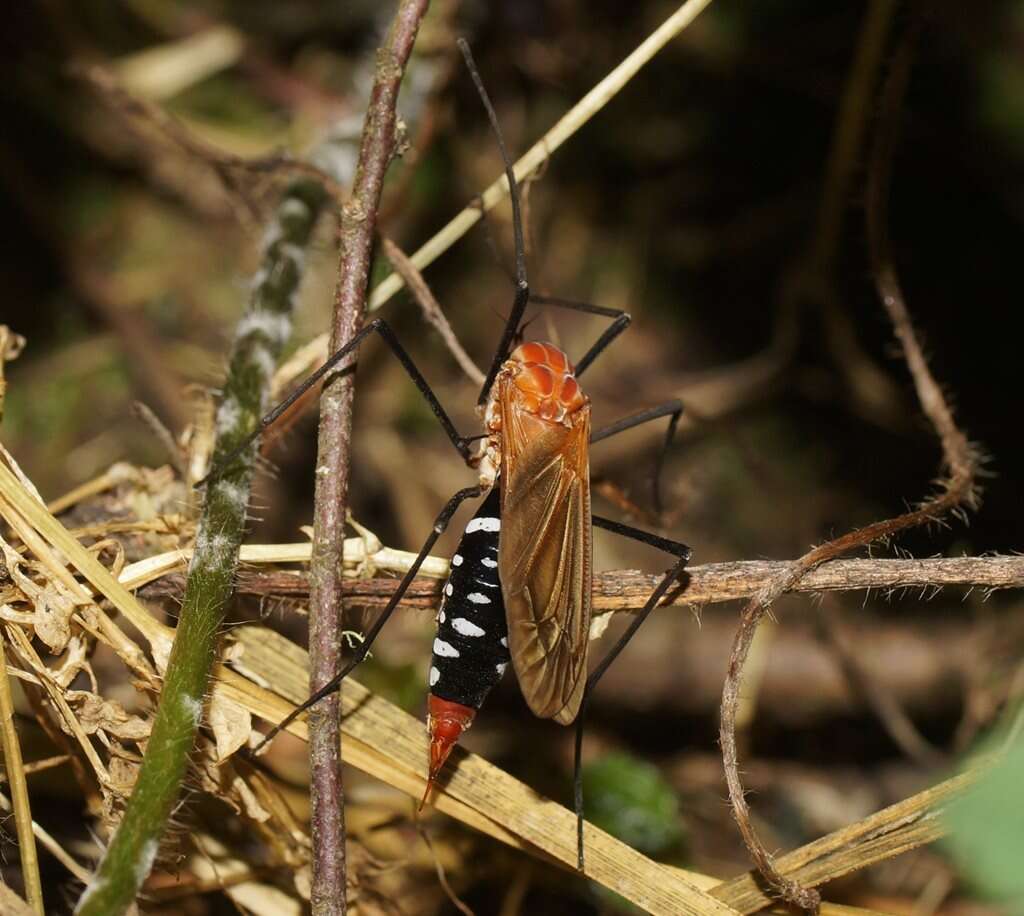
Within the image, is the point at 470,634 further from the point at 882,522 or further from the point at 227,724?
the point at 882,522

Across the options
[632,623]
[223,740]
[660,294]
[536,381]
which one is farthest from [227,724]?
[660,294]

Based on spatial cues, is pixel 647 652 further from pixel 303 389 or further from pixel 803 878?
pixel 303 389

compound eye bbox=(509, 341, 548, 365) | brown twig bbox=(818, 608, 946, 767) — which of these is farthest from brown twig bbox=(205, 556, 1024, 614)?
brown twig bbox=(818, 608, 946, 767)

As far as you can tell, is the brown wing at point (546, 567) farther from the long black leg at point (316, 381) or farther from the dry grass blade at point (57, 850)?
the dry grass blade at point (57, 850)

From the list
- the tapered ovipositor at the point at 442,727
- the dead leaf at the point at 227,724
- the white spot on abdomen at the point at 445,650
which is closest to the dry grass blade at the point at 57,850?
the dead leaf at the point at 227,724

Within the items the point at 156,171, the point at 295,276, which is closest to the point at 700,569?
the point at 295,276
